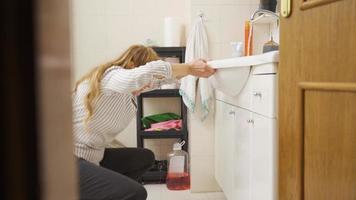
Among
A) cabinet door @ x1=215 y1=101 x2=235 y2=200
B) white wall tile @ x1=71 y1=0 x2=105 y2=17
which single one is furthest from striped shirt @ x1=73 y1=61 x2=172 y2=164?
white wall tile @ x1=71 y1=0 x2=105 y2=17

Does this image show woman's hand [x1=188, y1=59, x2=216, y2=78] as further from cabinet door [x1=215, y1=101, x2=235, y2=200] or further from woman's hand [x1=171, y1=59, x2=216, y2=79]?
cabinet door [x1=215, y1=101, x2=235, y2=200]

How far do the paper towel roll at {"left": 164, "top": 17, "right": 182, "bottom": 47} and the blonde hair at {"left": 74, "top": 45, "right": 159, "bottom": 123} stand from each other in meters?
1.02

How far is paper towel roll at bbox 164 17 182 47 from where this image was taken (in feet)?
9.12

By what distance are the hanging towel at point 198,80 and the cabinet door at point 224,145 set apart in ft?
0.29

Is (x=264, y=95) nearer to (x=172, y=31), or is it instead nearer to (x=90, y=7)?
(x=172, y=31)

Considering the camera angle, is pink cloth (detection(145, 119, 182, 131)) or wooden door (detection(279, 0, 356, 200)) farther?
pink cloth (detection(145, 119, 182, 131))

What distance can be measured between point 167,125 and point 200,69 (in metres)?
1.07

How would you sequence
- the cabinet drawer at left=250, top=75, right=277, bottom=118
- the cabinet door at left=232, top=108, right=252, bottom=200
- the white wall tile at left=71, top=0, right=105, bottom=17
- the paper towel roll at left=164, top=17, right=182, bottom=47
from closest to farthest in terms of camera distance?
1. the cabinet drawer at left=250, top=75, right=277, bottom=118
2. the cabinet door at left=232, top=108, right=252, bottom=200
3. the paper towel roll at left=164, top=17, right=182, bottom=47
4. the white wall tile at left=71, top=0, right=105, bottom=17

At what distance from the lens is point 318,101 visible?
947mm

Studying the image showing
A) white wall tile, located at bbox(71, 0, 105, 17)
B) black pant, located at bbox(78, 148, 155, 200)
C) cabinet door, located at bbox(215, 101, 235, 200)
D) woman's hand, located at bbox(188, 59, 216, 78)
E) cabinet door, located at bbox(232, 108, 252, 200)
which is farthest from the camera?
white wall tile, located at bbox(71, 0, 105, 17)

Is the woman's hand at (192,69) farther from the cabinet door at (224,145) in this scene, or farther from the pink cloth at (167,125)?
the pink cloth at (167,125)

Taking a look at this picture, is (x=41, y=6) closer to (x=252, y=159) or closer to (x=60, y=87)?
(x=60, y=87)

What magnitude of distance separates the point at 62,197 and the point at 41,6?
178 millimetres

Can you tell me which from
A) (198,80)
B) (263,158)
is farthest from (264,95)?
(198,80)
